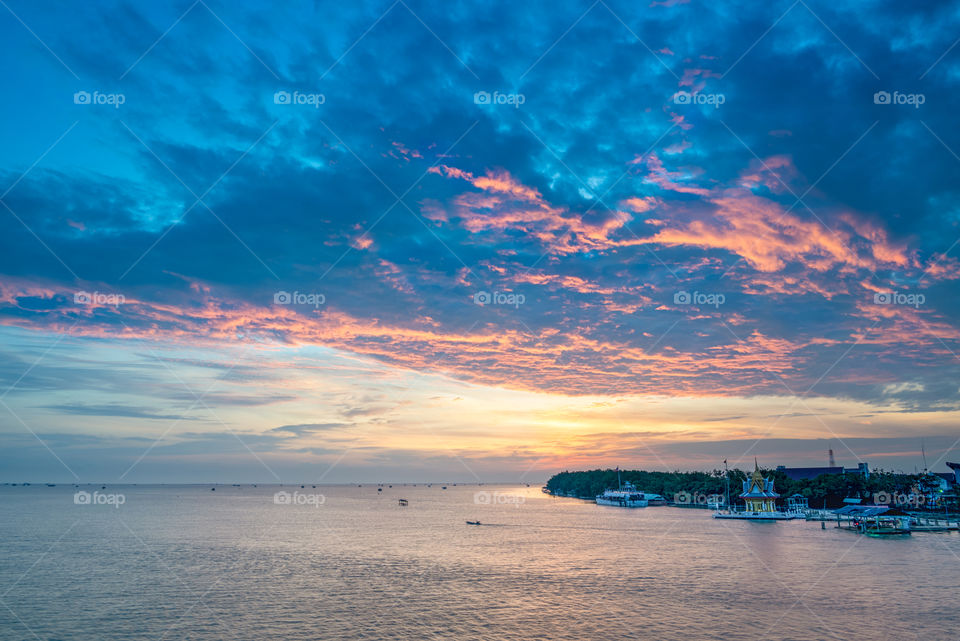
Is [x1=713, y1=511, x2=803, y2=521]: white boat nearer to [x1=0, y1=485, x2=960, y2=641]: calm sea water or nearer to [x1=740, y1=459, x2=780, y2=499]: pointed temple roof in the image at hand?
[x1=740, y1=459, x2=780, y2=499]: pointed temple roof

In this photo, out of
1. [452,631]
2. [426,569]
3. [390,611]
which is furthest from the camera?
[426,569]

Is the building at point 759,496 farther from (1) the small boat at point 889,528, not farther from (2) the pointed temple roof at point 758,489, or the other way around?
(1) the small boat at point 889,528

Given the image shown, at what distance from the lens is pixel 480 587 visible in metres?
67.2

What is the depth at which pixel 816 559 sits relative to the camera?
85125 millimetres

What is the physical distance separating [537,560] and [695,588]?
29.2m

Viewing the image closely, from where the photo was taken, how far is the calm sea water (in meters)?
48.9

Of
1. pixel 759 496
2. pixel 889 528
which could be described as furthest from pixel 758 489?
pixel 889 528

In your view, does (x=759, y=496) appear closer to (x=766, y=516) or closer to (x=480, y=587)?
(x=766, y=516)

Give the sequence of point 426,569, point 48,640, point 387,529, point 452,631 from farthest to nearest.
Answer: point 387,529 → point 426,569 → point 452,631 → point 48,640

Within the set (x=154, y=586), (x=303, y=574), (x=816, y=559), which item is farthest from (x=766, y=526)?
(x=154, y=586)

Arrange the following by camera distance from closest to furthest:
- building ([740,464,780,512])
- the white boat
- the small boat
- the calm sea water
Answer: the calm sea water → the small boat → the white boat → building ([740,464,780,512])

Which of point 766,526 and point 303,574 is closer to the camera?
point 303,574

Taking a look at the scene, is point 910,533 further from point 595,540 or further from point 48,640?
point 48,640

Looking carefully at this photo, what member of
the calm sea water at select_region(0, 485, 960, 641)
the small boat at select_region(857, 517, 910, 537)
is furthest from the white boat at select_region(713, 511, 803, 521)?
the calm sea water at select_region(0, 485, 960, 641)
